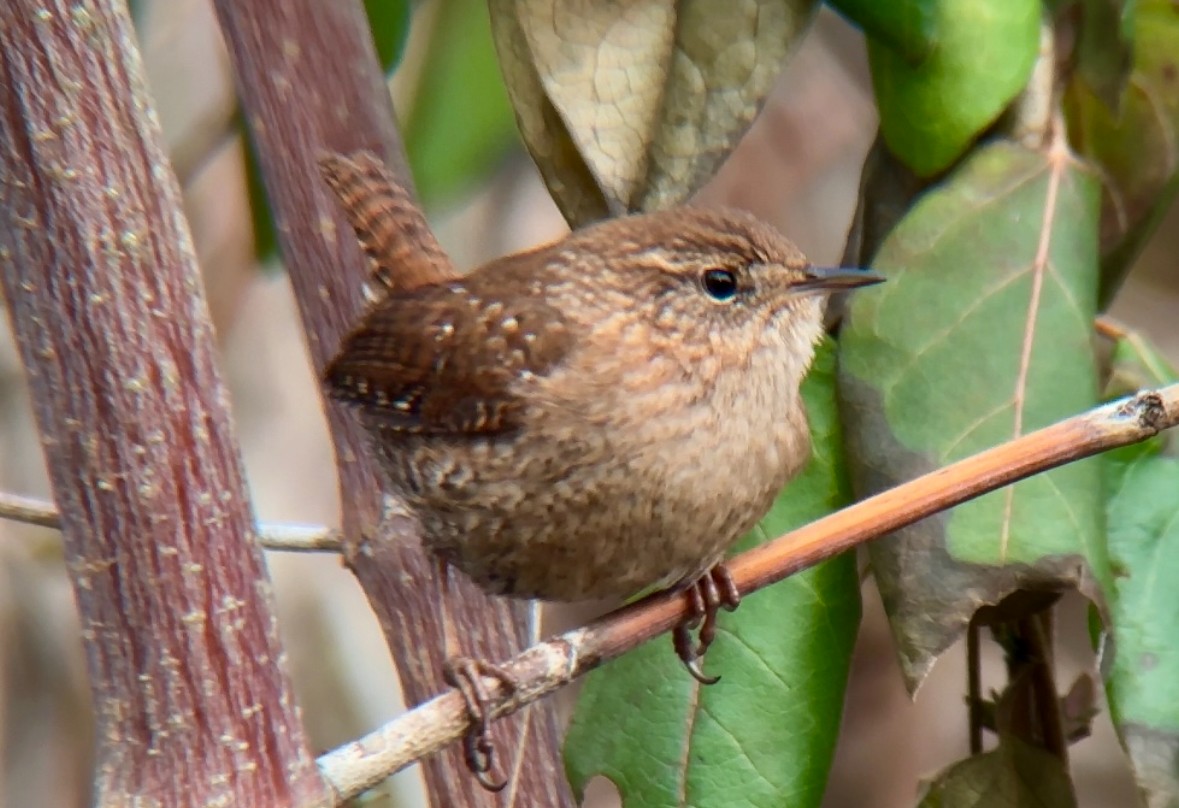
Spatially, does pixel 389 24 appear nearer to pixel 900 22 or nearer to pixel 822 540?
pixel 900 22

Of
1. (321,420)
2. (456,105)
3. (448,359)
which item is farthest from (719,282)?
(321,420)

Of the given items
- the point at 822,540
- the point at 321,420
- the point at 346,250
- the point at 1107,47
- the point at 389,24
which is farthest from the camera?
the point at 321,420

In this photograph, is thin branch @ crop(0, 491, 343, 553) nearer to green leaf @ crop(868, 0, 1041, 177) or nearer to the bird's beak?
the bird's beak

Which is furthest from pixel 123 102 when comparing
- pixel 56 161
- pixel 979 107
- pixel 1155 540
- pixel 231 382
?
pixel 231 382

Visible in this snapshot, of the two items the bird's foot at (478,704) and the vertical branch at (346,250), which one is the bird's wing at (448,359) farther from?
the bird's foot at (478,704)

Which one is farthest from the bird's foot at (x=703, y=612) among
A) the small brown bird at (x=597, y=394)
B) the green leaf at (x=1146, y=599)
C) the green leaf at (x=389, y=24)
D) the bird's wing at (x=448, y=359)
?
the green leaf at (x=389, y=24)

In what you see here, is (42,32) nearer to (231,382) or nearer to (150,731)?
(150,731)
